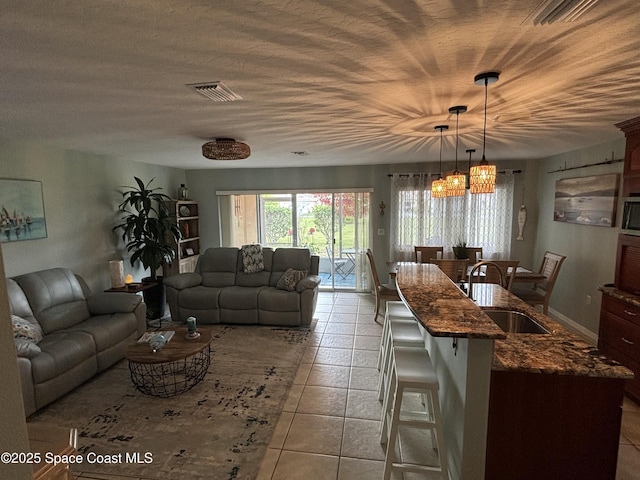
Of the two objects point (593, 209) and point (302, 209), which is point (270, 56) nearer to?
point (593, 209)

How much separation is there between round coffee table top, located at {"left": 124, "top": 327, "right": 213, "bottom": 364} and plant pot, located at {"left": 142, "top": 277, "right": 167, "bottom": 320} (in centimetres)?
179

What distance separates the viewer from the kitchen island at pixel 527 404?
1.53 metres

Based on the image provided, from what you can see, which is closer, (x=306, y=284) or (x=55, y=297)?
(x=55, y=297)

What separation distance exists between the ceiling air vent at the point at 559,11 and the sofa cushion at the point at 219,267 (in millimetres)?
4501

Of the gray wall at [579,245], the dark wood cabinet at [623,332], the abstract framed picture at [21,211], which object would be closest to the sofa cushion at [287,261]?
the abstract framed picture at [21,211]

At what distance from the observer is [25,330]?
Result: 9.22 feet

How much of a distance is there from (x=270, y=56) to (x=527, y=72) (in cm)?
140

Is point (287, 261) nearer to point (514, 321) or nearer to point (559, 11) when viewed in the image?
point (514, 321)

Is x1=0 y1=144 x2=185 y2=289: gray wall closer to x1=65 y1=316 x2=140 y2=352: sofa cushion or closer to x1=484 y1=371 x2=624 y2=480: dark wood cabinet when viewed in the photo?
x1=65 y1=316 x2=140 y2=352: sofa cushion

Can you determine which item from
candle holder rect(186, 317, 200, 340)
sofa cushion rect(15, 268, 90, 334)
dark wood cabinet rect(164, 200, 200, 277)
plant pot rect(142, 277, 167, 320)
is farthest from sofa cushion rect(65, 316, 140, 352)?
dark wood cabinet rect(164, 200, 200, 277)

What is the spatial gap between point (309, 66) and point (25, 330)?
3180mm

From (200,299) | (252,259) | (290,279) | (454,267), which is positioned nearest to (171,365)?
(200,299)

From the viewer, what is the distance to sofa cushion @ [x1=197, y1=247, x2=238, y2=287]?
4934mm

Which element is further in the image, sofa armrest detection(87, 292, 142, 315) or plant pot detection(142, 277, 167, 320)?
plant pot detection(142, 277, 167, 320)
